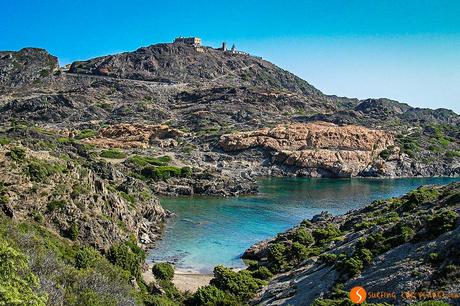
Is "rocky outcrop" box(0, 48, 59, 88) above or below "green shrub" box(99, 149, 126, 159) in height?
above

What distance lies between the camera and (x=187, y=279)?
39656 mm

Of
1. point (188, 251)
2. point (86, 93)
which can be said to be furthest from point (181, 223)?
point (86, 93)

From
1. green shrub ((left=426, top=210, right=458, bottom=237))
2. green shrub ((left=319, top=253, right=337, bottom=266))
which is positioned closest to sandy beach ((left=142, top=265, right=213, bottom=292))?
green shrub ((left=319, top=253, right=337, bottom=266))

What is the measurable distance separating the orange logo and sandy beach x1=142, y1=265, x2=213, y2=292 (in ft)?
54.8

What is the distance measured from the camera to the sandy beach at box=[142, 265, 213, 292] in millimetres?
37237

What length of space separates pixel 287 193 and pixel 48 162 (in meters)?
53.8

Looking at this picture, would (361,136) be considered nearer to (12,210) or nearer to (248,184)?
(248,184)

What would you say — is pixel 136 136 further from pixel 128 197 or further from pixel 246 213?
pixel 128 197

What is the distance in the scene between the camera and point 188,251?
49125 mm

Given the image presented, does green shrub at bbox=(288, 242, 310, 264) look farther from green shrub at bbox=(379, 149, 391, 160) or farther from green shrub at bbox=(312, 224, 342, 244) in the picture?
green shrub at bbox=(379, 149, 391, 160)

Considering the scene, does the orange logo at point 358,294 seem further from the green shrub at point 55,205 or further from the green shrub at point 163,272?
the green shrub at point 55,205

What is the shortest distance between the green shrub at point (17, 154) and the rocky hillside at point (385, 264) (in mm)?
25005

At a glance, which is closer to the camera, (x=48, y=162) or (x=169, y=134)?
(x=48, y=162)

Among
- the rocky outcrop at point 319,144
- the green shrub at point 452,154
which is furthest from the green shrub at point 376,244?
the green shrub at point 452,154
